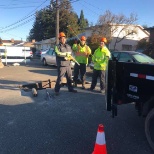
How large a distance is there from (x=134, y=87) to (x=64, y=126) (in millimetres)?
1789

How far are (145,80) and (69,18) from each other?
159ft

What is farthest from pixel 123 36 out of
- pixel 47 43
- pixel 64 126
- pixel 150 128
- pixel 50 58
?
pixel 150 128

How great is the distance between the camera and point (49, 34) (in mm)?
59156

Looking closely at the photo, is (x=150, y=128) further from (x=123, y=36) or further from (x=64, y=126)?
(x=123, y=36)

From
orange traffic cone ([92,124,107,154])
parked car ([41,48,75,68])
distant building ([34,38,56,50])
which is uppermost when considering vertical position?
distant building ([34,38,56,50])

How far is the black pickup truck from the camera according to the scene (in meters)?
3.75

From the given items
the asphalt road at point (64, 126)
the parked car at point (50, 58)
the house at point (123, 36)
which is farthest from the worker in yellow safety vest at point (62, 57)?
the house at point (123, 36)

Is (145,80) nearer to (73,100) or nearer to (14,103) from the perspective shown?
(73,100)

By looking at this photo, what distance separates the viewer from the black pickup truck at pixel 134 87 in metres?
3.75

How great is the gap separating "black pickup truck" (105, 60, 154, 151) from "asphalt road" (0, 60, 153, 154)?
0.51 meters

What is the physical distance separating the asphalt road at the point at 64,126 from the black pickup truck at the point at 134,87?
1.68 feet

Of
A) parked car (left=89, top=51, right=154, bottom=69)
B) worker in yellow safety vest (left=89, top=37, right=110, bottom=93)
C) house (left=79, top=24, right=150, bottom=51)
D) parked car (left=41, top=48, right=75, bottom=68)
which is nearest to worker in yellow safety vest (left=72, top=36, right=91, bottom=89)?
worker in yellow safety vest (left=89, top=37, right=110, bottom=93)

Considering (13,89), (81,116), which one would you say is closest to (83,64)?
(13,89)

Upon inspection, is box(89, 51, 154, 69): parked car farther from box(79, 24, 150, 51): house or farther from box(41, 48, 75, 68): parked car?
box(79, 24, 150, 51): house
